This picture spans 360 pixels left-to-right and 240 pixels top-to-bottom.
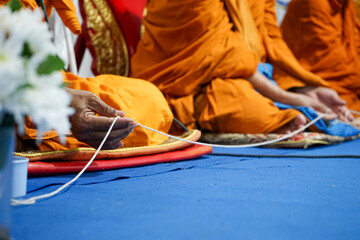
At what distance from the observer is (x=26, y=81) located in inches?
17.2

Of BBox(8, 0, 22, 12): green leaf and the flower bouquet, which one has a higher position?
BBox(8, 0, 22, 12): green leaf

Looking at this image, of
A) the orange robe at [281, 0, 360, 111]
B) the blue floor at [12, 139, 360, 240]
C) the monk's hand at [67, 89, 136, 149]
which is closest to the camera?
the blue floor at [12, 139, 360, 240]

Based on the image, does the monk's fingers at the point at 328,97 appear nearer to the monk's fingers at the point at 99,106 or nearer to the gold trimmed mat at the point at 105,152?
the gold trimmed mat at the point at 105,152

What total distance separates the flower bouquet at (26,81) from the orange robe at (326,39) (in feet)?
6.97

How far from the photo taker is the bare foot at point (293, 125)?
5.53 ft

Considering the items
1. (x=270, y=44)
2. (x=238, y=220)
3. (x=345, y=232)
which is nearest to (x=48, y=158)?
(x=238, y=220)

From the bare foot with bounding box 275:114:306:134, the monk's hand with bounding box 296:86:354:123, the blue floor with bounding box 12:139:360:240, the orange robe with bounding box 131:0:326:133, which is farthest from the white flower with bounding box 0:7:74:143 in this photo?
the monk's hand with bounding box 296:86:354:123

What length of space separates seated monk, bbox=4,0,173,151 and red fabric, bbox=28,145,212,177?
0.06m

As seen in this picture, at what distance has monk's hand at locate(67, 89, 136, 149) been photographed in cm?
91

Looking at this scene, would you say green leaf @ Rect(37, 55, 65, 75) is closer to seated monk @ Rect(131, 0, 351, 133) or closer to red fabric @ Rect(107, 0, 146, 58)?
seated monk @ Rect(131, 0, 351, 133)

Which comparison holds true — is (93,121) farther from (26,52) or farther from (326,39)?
(326,39)

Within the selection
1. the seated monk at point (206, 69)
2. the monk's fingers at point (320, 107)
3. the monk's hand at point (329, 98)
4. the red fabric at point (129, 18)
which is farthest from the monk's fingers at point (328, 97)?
the red fabric at point (129, 18)

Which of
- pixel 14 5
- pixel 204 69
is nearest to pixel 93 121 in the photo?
pixel 14 5

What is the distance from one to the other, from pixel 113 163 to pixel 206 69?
0.76m
